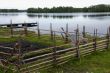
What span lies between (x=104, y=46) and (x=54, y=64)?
555 cm

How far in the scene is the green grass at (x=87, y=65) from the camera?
1227cm

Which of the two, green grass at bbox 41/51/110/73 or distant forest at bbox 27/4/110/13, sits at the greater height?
distant forest at bbox 27/4/110/13

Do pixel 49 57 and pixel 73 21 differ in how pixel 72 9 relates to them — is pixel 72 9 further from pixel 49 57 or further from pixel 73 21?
pixel 49 57

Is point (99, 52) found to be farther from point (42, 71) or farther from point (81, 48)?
point (42, 71)

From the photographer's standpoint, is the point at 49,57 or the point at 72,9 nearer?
the point at 49,57

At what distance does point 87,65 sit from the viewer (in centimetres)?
1324

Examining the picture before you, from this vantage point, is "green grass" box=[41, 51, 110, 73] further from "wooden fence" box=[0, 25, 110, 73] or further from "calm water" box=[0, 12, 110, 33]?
"calm water" box=[0, 12, 110, 33]

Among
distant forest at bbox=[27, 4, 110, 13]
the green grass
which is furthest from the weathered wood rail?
distant forest at bbox=[27, 4, 110, 13]

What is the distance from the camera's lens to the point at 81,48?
15227 millimetres

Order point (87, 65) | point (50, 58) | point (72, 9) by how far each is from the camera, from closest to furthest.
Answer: point (50, 58) < point (87, 65) < point (72, 9)

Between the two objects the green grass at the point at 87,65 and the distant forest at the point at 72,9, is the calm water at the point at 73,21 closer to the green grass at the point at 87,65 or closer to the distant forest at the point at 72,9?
the green grass at the point at 87,65

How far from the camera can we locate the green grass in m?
12.3

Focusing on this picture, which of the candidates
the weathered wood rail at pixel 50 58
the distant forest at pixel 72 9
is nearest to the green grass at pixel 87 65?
the weathered wood rail at pixel 50 58

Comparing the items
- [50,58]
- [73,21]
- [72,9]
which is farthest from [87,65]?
[72,9]
